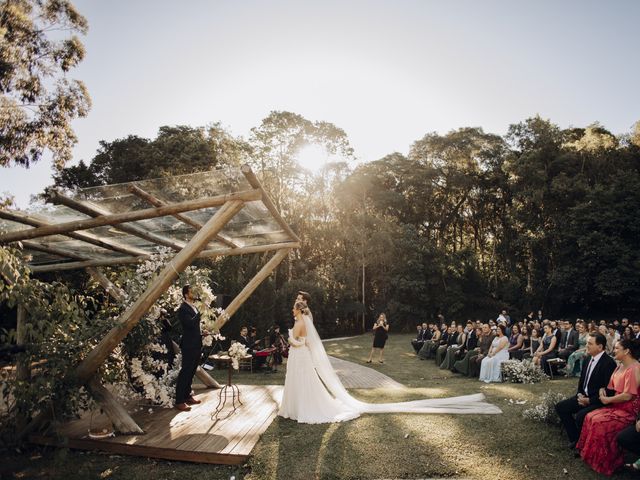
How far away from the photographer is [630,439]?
153 inches

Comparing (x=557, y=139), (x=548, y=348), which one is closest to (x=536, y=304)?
(x=557, y=139)

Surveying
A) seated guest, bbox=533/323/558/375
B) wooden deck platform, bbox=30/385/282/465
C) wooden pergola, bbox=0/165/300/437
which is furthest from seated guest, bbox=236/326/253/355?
seated guest, bbox=533/323/558/375

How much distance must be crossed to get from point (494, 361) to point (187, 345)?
25.1 feet

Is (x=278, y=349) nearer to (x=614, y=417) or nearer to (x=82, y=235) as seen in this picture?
(x=82, y=235)

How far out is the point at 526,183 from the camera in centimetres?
2717

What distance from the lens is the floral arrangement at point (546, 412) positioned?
17.3ft

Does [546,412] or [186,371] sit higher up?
[186,371]

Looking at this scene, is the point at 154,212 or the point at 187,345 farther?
the point at 187,345

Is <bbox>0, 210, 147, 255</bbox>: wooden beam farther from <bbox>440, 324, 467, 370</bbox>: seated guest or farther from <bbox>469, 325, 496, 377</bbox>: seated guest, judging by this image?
<bbox>440, 324, 467, 370</bbox>: seated guest

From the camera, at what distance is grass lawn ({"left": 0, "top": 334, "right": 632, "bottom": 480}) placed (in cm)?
414

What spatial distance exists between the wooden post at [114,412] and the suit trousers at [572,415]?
17.6 feet

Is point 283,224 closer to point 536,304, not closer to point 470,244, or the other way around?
point 536,304

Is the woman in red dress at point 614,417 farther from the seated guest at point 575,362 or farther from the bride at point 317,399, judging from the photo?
the seated guest at point 575,362

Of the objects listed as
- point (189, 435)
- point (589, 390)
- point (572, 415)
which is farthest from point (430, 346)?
point (189, 435)
